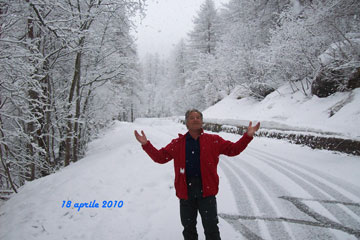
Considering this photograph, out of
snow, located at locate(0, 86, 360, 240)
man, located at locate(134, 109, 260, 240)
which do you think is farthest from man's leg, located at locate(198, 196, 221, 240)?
snow, located at locate(0, 86, 360, 240)

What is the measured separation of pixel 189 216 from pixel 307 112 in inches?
482

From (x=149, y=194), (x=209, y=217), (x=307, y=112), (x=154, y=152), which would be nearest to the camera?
(x=209, y=217)

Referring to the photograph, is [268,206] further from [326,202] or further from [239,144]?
[239,144]

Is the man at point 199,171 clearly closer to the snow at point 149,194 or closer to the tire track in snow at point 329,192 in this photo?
the snow at point 149,194

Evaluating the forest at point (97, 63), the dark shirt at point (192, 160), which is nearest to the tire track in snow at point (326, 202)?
the dark shirt at point (192, 160)

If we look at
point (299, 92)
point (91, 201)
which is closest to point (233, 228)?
point (91, 201)

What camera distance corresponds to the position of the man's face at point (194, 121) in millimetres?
2594

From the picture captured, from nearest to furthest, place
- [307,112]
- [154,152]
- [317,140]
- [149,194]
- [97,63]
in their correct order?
1. [154,152]
2. [149,194]
3. [317,140]
4. [97,63]
5. [307,112]

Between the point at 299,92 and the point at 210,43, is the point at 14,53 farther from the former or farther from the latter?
the point at 210,43

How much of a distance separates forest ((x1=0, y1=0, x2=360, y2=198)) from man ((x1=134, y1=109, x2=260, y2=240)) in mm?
3727

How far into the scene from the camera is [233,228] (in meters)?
3.45

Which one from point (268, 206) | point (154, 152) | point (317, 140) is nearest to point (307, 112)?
point (317, 140)

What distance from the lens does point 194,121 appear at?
2592 millimetres

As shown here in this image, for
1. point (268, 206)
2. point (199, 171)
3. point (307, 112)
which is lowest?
point (268, 206)
